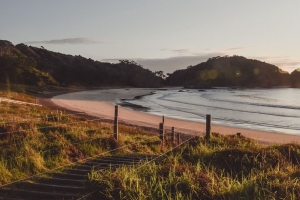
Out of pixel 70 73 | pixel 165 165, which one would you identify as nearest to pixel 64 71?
pixel 70 73

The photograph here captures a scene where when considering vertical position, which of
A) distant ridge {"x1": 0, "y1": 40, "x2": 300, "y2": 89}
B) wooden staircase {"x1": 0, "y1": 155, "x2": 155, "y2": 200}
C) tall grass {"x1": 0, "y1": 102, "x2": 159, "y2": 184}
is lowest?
wooden staircase {"x1": 0, "y1": 155, "x2": 155, "y2": 200}

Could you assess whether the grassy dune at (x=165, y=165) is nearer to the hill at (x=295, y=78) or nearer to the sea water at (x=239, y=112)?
the sea water at (x=239, y=112)

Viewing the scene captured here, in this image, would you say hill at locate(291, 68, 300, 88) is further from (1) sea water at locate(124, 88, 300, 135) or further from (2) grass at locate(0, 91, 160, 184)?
(2) grass at locate(0, 91, 160, 184)

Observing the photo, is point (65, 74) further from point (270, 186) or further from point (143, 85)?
point (270, 186)

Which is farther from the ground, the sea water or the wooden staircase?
the wooden staircase

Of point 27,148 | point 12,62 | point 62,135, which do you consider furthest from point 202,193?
point 12,62

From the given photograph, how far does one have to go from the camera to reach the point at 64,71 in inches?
5930

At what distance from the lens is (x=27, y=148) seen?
8.62 m

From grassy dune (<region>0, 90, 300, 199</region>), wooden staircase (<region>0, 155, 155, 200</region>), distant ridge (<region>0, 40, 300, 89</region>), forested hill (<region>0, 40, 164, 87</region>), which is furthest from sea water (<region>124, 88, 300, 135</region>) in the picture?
forested hill (<region>0, 40, 164, 87</region>)

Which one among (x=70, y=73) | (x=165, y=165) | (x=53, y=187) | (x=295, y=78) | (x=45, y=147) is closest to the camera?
(x=165, y=165)

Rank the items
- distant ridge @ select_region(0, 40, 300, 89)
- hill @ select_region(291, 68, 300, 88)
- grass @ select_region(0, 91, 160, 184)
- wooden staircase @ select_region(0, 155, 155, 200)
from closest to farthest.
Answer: wooden staircase @ select_region(0, 155, 155, 200) < grass @ select_region(0, 91, 160, 184) < distant ridge @ select_region(0, 40, 300, 89) < hill @ select_region(291, 68, 300, 88)

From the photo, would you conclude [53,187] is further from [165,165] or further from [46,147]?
[46,147]

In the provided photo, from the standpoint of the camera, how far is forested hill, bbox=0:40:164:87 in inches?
3793

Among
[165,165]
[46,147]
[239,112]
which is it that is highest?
[165,165]
